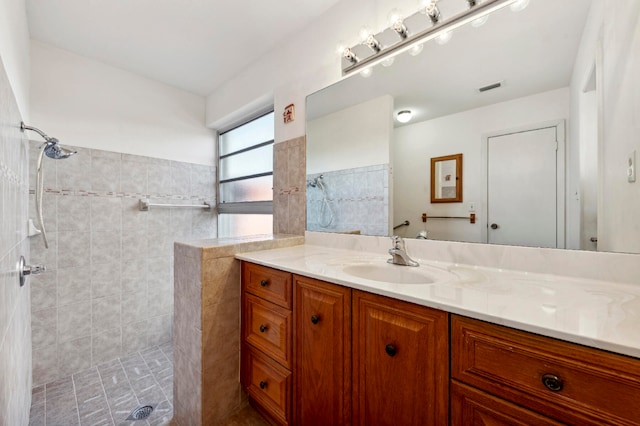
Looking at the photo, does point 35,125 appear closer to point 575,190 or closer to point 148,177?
point 148,177

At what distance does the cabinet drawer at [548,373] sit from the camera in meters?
0.49

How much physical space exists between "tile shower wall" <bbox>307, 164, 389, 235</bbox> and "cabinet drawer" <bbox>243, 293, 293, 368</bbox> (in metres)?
0.66

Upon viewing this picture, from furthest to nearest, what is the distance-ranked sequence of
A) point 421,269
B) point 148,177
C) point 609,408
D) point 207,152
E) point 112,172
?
point 207,152
point 148,177
point 112,172
point 421,269
point 609,408

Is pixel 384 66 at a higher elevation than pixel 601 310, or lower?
higher

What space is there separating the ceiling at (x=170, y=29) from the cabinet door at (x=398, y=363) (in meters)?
1.82

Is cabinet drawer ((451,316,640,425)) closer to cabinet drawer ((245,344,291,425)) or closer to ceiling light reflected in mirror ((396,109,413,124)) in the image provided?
cabinet drawer ((245,344,291,425))

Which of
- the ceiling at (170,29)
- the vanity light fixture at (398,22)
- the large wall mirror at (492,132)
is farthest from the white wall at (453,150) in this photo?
the ceiling at (170,29)

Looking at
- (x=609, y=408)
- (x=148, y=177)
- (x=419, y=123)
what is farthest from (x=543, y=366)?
(x=148, y=177)

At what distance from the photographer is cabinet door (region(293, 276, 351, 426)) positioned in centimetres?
93

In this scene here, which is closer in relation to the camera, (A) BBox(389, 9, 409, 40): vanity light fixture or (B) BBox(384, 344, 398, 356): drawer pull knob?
(B) BBox(384, 344, 398, 356): drawer pull knob

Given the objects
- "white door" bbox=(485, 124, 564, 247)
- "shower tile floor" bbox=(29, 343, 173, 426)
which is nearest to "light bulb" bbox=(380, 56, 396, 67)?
"white door" bbox=(485, 124, 564, 247)

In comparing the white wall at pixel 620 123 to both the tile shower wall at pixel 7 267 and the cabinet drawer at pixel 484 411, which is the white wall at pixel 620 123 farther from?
the tile shower wall at pixel 7 267

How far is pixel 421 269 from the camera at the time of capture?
1.13 meters

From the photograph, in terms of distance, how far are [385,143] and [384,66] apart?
0.43 m
